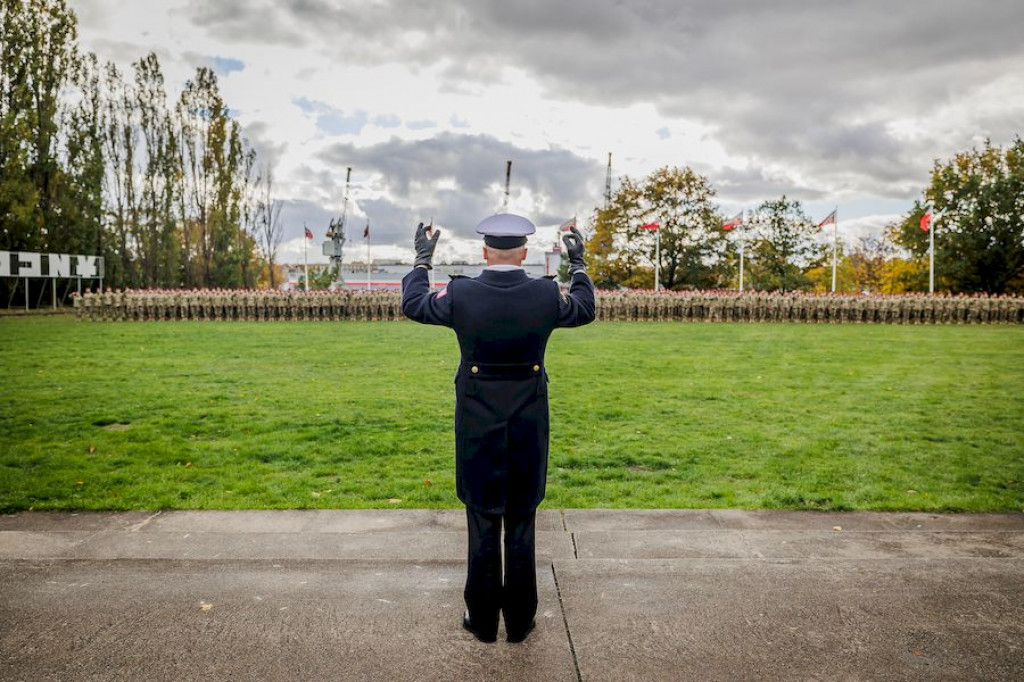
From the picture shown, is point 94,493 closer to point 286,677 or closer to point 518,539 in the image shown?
point 286,677

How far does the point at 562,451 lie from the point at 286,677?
193 inches

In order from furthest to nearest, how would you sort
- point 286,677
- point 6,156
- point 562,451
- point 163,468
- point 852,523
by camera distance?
point 6,156
point 562,451
point 163,468
point 852,523
point 286,677

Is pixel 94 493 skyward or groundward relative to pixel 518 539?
groundward

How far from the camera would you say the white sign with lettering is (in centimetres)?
3469

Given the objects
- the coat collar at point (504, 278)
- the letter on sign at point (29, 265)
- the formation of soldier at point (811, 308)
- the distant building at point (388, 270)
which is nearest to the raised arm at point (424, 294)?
the coat collar at point (504, 278)

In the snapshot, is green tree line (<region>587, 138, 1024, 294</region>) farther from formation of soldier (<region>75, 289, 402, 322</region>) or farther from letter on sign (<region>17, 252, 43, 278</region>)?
letter on sign (<region>17, 252, 43, 278</region>)

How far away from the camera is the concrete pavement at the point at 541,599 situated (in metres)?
3.40

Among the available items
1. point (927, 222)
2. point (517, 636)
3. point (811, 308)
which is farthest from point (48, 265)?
point (927, 222)

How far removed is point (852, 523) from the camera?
548 cm

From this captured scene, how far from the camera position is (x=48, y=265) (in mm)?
37000

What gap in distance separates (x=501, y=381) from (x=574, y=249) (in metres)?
0.81

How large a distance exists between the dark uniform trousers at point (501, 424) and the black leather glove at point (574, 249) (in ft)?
0.83

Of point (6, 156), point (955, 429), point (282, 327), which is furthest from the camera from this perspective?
point (6, 156)

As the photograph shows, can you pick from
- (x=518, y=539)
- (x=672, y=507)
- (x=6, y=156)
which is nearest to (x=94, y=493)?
(x=518, y=539)
